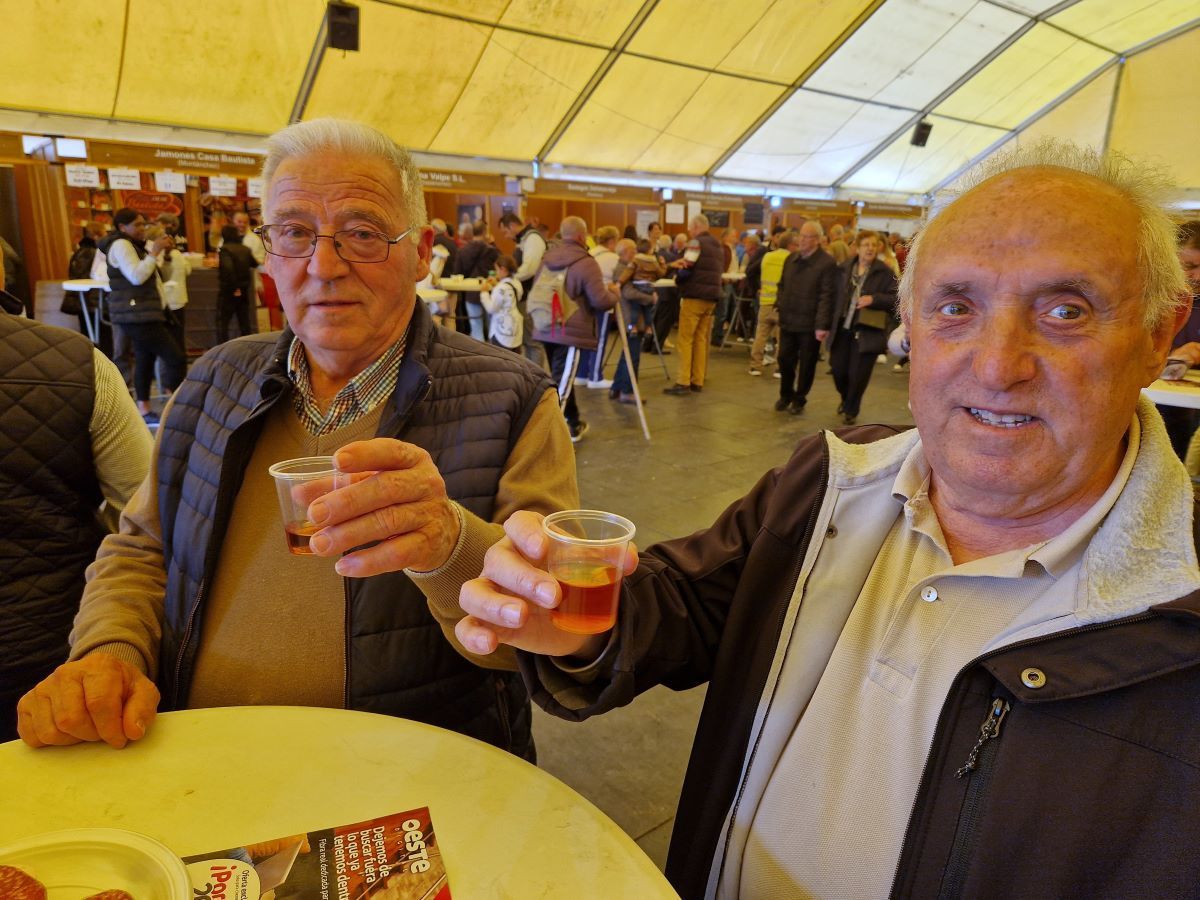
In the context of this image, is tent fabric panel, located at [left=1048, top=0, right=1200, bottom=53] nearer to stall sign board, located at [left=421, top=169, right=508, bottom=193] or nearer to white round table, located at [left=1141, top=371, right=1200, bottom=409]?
stall sign board, located at [left=421, top=169, right=508, bottom=193]

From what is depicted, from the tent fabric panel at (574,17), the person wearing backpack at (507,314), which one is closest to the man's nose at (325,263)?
the person wearing backpack at (507,314)

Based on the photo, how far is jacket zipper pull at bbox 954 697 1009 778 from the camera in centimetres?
95

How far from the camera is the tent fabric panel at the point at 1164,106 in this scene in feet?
56.3

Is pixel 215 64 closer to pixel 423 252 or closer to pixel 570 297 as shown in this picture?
pixel 570 297

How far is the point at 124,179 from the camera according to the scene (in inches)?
400

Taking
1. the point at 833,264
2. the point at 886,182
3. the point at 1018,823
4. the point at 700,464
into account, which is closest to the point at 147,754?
the point at 1018,823

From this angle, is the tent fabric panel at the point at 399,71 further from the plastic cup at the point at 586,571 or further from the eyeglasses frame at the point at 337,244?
the plastic cup at the point at 586,571

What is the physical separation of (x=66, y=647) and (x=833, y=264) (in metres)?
6.98

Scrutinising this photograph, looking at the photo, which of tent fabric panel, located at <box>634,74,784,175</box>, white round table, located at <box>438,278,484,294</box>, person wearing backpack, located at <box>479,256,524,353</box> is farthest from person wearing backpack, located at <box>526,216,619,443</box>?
tent fabric panel, located at <box>634,74,784,175</box>

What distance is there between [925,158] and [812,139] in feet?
16.1

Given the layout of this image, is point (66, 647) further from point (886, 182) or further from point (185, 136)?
point (886, 182)

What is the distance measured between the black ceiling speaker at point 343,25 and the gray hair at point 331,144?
9.49m

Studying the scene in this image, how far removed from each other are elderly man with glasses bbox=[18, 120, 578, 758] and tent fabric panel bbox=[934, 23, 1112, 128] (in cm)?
1908

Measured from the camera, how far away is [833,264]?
718cm
